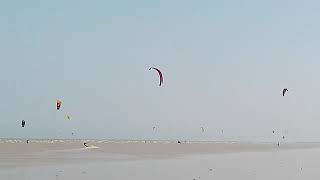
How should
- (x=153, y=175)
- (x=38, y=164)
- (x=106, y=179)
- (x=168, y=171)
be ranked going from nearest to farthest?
(x=106, y=179) → (x=153, y=175) → (x=168, y=171) → (x=38, y=164)

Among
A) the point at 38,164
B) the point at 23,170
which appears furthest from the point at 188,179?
the point at 38,164

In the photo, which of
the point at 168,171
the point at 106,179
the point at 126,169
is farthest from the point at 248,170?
the point at 106,179

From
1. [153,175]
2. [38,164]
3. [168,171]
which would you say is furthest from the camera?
[38,164]

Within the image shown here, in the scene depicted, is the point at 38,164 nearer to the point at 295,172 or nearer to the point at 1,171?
the point at 1,171

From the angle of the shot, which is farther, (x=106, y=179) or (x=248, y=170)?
(x=248, y=170)

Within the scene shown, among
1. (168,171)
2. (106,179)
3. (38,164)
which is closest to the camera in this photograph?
(106,179)

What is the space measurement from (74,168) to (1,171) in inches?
106

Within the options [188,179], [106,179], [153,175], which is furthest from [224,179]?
[106,179]

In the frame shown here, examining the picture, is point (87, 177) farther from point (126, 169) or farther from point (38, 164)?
point (38, 164)

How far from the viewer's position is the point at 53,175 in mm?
17422

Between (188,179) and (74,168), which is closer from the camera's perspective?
(188,179)

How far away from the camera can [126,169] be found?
20328 mm

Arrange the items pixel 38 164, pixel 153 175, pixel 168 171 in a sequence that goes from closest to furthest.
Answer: pixel 153 175 → pixel 168 171 → pixel 38 164

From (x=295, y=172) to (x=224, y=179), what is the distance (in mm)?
3829
